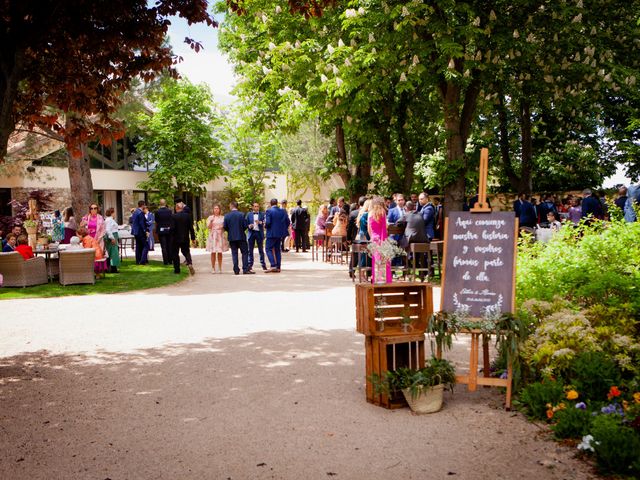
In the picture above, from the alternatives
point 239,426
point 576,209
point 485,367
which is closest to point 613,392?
point 485,367

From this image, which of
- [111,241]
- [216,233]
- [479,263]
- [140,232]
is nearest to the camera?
[479,263]

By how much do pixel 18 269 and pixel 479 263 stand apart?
12513mm

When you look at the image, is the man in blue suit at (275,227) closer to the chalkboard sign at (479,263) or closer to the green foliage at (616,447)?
the chalkboard sign at (479,263)

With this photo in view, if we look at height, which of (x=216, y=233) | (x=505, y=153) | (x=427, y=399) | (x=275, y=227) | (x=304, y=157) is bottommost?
(x=427, y=399)

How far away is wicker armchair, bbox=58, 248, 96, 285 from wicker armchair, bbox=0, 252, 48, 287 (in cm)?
68

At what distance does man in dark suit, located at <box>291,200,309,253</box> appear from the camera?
2567cm

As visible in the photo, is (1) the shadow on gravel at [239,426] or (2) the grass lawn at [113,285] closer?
(1) the shadow on gravel at [239,426]

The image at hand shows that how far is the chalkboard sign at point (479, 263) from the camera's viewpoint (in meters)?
5.61

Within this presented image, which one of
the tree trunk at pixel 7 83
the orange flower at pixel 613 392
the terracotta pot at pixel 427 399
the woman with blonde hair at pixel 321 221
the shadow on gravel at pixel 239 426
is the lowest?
the shadow on gravel at pixel 239 426

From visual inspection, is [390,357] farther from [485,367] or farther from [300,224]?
[300,224]

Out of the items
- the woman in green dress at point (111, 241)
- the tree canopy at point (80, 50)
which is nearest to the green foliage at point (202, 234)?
the woman in green dress at point (111, 241)

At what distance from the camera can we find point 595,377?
16.7 ft

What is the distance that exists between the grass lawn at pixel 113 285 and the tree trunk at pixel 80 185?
5614mm

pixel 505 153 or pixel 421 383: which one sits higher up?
pixel 505 153
